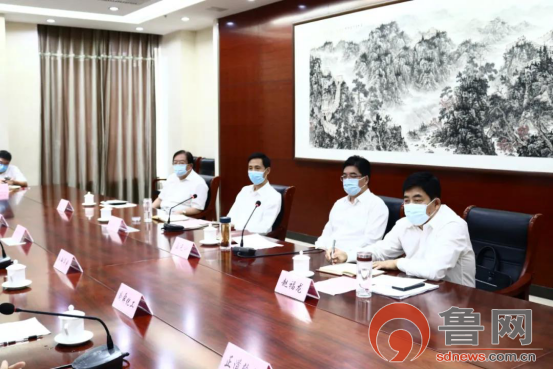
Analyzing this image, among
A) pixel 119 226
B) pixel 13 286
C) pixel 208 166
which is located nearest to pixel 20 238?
pixel 119 226

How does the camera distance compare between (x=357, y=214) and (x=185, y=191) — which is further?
(x=185, y=191)

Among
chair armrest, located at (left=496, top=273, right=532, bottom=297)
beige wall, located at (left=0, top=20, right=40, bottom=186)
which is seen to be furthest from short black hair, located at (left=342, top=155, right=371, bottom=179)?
beige wall, located at (left=0, top=20, right=40, bottom=186)

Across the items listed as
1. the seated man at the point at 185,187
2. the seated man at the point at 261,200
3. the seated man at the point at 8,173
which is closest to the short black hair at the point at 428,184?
the seated man at the point at 261,200

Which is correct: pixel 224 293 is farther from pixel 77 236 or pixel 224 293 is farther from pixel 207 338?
pixel 77 236

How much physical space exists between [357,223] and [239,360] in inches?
81.9

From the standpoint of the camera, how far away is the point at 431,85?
4738 mm

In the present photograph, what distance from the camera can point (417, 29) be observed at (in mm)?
4816

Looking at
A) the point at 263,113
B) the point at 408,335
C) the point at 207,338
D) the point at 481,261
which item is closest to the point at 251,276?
the point at 207,338

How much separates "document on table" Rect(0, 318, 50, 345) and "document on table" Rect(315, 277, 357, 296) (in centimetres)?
100

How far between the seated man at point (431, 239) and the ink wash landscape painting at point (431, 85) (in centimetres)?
175

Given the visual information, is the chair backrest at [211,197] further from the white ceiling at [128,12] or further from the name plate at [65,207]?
the white ceiling at [128,12]

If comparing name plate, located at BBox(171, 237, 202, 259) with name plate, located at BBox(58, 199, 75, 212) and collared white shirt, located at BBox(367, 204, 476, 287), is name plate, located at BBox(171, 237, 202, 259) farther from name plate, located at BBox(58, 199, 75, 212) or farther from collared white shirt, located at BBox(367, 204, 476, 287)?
name plate, located at BBox(58, 199, 75, 212)

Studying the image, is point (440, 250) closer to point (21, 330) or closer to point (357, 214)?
point (357, 214)

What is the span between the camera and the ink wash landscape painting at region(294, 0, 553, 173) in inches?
160
